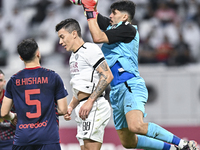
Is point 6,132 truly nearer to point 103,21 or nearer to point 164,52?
point 103,21

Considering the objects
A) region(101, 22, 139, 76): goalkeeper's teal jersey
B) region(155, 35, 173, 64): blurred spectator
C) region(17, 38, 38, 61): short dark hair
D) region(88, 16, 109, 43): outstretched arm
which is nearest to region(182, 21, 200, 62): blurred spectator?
region(155, 35, 173, 64): blurred spectator

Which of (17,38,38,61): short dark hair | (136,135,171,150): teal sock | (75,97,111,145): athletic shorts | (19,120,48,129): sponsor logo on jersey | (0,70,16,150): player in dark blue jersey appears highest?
(17,38,38,61): short dark hair

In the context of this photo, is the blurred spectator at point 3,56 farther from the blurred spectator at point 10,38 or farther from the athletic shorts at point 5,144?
the athletic shorts at point 5,144

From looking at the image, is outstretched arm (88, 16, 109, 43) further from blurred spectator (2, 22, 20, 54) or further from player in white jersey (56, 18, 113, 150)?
blurred spectator (2, 22, 20, 54)

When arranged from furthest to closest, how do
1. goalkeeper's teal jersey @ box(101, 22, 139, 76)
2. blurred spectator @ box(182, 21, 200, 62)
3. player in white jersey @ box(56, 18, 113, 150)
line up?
blurred spectator @ box(182, 21, 200, 62) < goalkeeper's teal jersey @ box(101, 22, 139, 76) < player in white jersey @ box(56, 18, 113, 150)

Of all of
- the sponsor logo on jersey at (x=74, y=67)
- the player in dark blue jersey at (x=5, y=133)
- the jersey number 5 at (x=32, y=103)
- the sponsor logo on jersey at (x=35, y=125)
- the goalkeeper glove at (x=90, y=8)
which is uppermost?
the goalkeeper glove at (x=90, y=8)

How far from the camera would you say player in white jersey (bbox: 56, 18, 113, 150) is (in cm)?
471

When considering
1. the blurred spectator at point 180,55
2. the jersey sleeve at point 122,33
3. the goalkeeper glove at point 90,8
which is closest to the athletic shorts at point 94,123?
the jersey sleeve at point 122,33

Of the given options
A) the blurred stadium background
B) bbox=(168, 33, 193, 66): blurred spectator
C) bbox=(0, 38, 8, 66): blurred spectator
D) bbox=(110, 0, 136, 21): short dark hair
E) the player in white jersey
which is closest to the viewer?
the player in white jersey

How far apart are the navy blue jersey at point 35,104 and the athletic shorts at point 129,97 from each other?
1225mm

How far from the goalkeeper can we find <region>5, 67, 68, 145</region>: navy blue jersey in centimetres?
105

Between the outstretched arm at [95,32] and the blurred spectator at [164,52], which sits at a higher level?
the outstretched arm at [95,32]

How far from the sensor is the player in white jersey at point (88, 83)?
4.71 meters

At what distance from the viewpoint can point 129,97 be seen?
5074 mm
